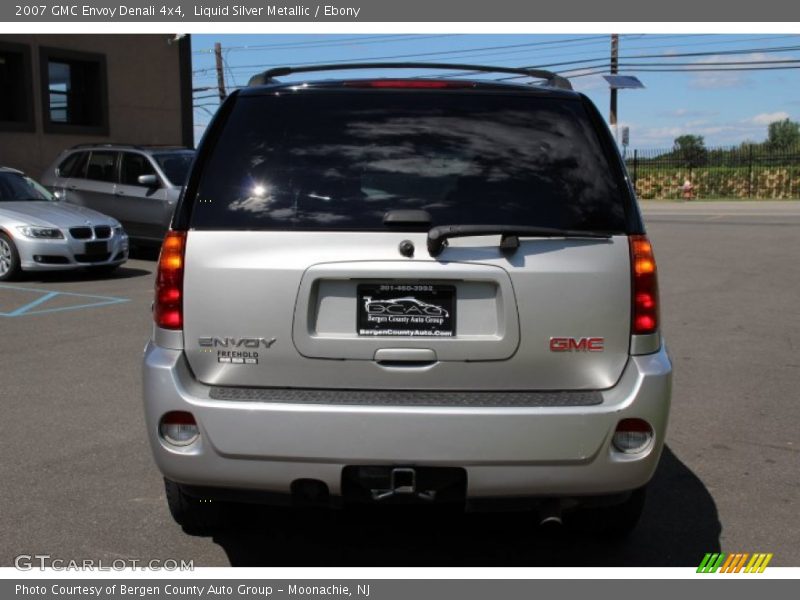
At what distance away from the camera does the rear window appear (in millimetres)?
3512

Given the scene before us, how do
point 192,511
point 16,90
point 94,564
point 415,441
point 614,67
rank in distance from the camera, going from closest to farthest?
1. point 415,441
2. point 94,564
3. point 192,511
4. point 16,90
5. point 614,67

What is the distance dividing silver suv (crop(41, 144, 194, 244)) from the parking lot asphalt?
5721 mm

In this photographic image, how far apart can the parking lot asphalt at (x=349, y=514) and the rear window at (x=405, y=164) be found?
4.74 feet

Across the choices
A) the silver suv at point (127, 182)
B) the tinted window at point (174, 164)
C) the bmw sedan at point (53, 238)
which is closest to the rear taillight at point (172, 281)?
the bmw sedan at point (53, 238)

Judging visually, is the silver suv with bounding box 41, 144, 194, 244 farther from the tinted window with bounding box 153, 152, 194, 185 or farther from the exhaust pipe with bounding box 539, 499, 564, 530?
the exhaust pipe with bounding box 539, 499, 564, 530

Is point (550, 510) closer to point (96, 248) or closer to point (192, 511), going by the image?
point (192, 511)

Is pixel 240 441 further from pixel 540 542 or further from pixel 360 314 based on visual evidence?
pixel 540 542

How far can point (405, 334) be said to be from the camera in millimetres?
3451

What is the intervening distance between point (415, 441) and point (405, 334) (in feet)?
1.27

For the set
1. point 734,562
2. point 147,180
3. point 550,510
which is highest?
point 147,180

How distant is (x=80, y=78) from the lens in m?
22.2

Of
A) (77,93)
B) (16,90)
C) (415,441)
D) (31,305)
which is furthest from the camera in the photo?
(77,93)
